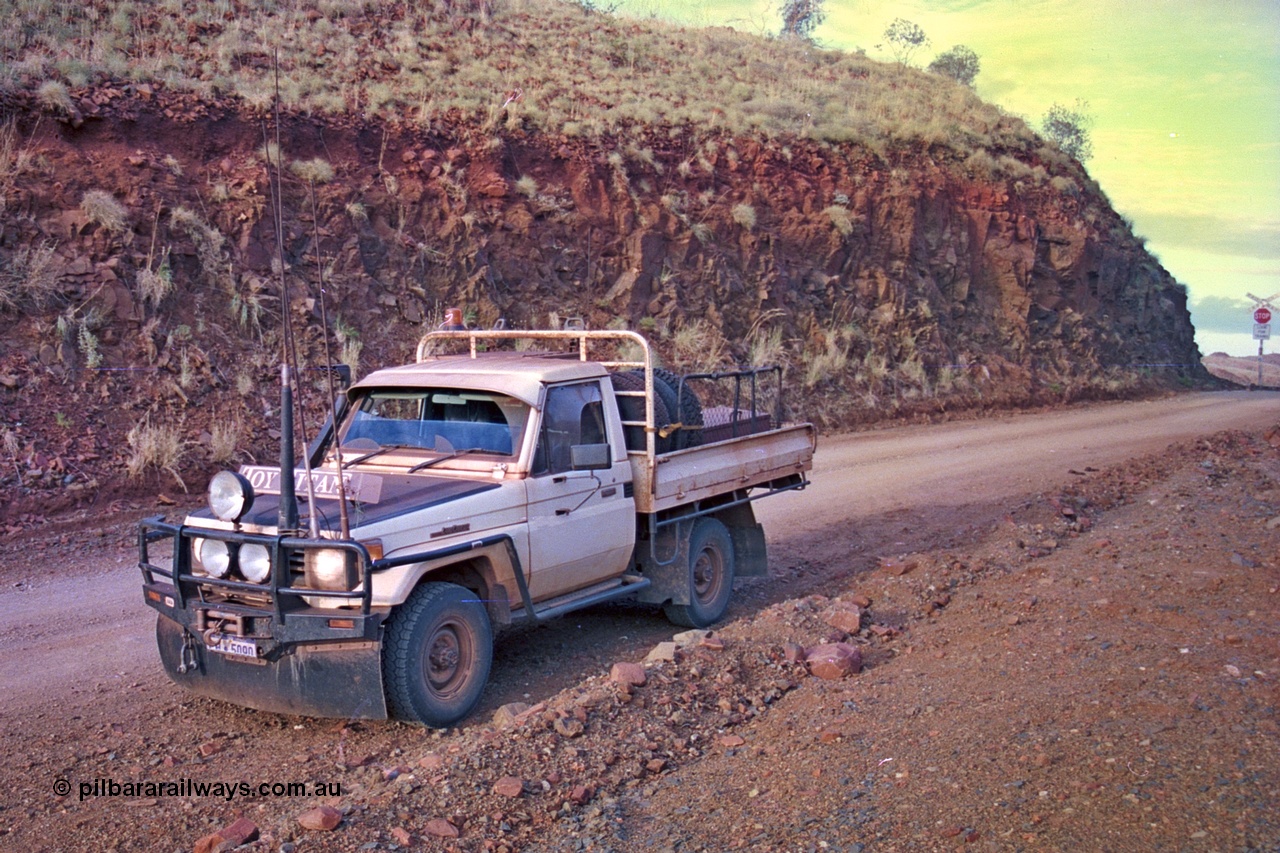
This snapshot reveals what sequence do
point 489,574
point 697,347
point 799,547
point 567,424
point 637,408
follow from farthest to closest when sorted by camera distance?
point 697,347 → point 799,547 → point 637,408 → point 567,424 → point 489,574

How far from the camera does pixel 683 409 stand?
330 inches

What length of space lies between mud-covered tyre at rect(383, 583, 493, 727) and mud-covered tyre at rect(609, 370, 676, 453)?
6.49 ft

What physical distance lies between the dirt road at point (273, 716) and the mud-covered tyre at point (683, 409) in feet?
4.65

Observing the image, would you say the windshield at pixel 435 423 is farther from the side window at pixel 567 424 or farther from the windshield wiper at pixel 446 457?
the side window at pixel 567 424

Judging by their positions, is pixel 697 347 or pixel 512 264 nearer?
pixel 512 264

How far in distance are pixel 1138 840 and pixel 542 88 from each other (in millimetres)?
21516

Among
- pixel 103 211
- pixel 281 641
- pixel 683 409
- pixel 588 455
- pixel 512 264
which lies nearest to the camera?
pixel 281 641

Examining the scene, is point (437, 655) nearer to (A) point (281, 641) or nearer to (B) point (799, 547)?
(A) point (281, 641)

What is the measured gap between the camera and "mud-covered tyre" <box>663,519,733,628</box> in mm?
8039

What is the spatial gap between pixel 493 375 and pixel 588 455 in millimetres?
864

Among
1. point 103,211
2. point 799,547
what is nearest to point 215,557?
point 799,547

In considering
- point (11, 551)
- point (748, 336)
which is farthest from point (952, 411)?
point (11, 551)

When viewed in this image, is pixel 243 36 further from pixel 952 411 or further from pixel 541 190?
pixel 952 411

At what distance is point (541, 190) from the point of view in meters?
20.1
